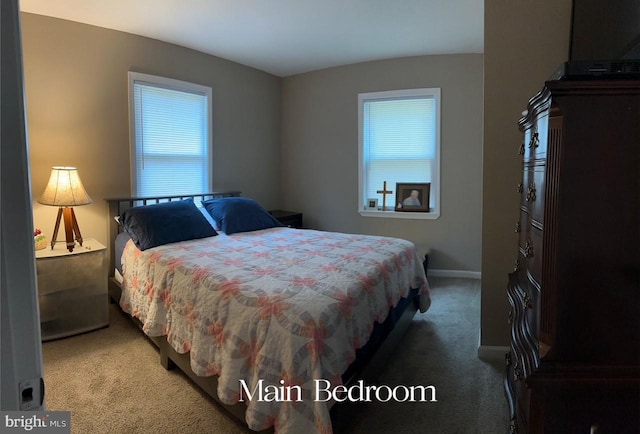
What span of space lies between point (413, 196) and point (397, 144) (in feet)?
2.12

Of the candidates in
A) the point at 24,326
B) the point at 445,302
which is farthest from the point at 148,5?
the point at 445,302

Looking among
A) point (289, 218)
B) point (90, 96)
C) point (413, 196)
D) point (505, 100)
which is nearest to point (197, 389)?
point (505, 100)

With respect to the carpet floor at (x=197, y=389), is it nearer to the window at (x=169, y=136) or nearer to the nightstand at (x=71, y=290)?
the nightstand at (x=71, y=290)

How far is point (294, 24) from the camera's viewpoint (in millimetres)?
3518

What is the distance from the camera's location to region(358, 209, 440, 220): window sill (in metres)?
4.65

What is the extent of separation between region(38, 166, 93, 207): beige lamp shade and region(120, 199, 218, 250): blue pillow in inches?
14.5

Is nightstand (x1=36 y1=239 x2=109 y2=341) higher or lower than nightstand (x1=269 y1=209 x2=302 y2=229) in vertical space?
lower

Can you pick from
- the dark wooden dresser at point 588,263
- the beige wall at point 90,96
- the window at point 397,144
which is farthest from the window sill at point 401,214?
the dark wooden dresser at point 588,263

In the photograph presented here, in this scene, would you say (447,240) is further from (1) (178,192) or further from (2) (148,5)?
(2) (148,5)

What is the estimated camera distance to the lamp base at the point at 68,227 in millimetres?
3068

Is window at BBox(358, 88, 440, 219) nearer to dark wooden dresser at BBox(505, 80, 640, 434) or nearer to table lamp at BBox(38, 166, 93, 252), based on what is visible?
table lamp at BBox(38, 166, 93, 252)

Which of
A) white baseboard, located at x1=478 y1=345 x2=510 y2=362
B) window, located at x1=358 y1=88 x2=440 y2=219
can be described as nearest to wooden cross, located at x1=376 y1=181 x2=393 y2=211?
window, located at x1=358 y1=88 x2=440 y2=219

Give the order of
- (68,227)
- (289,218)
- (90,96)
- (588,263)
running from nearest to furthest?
→ (588,263)
(68,227)
(90,96)
(289,218)

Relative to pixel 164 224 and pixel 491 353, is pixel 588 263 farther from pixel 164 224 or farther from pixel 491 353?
A: pixel 164 224
